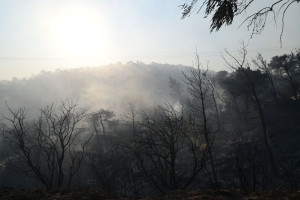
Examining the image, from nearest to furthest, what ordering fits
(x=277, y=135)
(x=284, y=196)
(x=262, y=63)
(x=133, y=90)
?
1. (x=284, y=196)
2. (x=277, y=135)
3. (x=262, y=63)
4. (x=133, y=90)

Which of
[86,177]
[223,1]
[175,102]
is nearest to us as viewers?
[223,1]

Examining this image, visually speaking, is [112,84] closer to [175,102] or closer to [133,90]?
[133,90]

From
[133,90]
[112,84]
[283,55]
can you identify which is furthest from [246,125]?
[112,84]

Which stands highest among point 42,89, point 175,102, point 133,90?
point 42,89

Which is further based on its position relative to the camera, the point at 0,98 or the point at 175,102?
the point at 0,98

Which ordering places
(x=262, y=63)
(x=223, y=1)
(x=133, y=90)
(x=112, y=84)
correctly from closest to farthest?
(x=223, y=1)
(x=262, y=63)
(x=133, y=90)
(x=112, y=84)

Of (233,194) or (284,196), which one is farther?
(233,194)

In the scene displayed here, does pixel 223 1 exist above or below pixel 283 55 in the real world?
below

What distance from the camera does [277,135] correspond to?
29438mm

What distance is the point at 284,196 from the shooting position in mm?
4098

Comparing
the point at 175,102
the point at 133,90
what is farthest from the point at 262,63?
the point at 133,90

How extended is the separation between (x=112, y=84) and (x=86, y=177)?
363 ft

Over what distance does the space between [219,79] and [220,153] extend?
78.7 feet

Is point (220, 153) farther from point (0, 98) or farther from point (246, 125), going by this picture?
point (0, 98)
